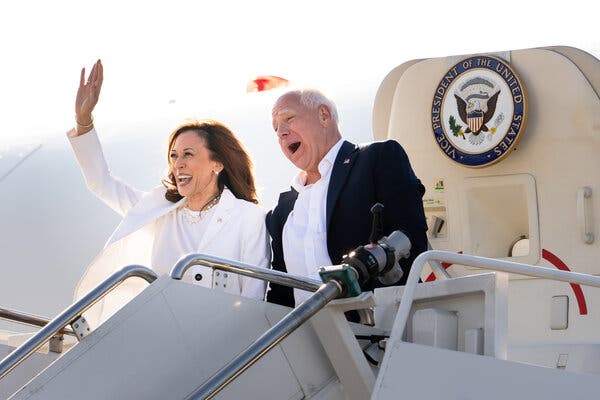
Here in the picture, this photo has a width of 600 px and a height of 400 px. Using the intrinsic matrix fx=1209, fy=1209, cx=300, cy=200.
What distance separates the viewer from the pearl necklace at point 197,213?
589 cm

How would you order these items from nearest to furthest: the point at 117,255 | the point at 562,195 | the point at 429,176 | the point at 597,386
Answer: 1. the point at 597,386
2. the point at 117,255
3. the point at 562,195
4. the point at 429,176

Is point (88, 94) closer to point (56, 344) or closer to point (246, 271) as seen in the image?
point (56, 344)

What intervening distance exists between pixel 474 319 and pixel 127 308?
3.91ft

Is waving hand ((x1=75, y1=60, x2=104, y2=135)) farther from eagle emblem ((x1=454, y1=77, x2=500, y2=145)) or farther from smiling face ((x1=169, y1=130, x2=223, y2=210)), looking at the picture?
eagle emblem ((x1=454, y1=77, x2=500, y2=145))

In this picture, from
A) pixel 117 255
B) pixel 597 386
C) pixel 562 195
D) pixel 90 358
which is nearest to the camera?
pixel 597 386

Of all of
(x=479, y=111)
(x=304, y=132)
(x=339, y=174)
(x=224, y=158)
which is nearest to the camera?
(x=339, y=174)

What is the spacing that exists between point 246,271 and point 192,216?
163 cm

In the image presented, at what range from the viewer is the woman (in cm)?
573

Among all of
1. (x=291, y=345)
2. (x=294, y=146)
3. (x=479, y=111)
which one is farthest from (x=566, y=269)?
(x=291, y=345)

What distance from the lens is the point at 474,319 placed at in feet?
13.7

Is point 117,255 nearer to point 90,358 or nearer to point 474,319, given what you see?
point 90,358

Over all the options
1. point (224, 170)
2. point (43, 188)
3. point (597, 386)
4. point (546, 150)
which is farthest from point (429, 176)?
point (597, 386)

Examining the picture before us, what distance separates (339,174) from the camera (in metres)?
5.43

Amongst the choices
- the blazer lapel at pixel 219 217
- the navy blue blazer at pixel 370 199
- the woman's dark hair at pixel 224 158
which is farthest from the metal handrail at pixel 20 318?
the navy blue blazer at pixel 370 199
